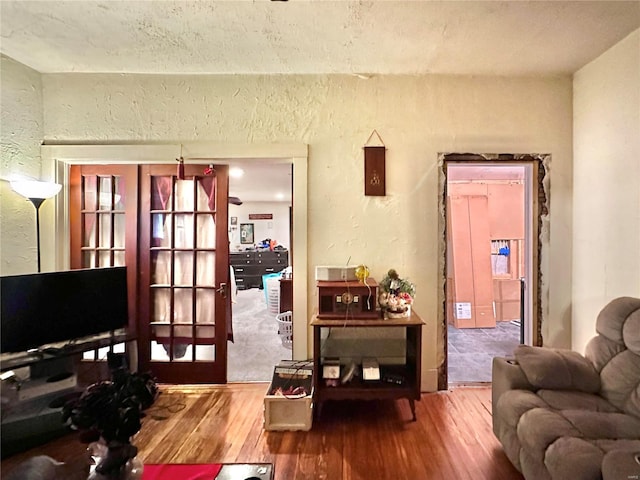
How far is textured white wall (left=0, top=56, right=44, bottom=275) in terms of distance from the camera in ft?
8.14

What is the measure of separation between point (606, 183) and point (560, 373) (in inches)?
59.2

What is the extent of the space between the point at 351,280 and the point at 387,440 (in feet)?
3.58

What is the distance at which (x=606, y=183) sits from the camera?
7.99ft

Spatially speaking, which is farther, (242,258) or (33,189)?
(242,258)

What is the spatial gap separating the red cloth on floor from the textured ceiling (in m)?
2.40

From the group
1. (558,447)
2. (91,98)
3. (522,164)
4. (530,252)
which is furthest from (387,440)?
(91,98)

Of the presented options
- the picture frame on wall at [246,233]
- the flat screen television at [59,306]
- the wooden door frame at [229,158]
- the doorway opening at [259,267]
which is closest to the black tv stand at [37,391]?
the flat screen television at [59,306]

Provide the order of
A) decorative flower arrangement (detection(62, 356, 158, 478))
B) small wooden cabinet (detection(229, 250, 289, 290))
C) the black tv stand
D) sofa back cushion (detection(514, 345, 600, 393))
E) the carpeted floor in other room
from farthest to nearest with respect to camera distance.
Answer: small wooden cabinet (detection(229, 250, 289, 290))
the carpeted floor in other room
sofa back cushion (detection(514, 345, 600, 393))
the black tv stand
decorative flower arrangement (detection(62, 356, 158, 478))

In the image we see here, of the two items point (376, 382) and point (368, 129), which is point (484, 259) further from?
point (376, 382)

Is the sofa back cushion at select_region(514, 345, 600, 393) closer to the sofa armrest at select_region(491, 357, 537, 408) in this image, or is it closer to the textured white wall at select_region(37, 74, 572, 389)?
the sofa armrest at select_region(491, 357, 537, 408)

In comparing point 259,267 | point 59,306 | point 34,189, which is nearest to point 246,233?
point 259,267

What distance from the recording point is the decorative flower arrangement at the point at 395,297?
2.42m

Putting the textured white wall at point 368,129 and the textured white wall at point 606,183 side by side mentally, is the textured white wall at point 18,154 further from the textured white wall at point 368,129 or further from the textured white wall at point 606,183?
the textured white wall at point 606,183

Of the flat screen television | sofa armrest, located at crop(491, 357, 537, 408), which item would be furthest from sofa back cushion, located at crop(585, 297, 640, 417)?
the flat screen television
